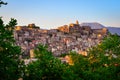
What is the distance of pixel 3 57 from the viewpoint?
25891 mm

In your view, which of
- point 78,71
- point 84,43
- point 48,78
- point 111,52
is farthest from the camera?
point 84,43

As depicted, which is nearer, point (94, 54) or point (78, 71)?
point (78, 71)

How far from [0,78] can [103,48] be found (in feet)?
39.4

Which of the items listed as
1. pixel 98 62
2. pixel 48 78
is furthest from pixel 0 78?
pixel 98 62

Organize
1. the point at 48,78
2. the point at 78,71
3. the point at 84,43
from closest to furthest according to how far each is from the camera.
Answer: the point at 48,78, the point at 78,71, the point at 84,43

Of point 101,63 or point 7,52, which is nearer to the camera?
point 7,52

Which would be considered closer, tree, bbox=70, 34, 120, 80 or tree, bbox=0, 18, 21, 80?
tree, bbox=0, 18, 21, 80

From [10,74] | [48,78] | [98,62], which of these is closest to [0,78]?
[10,74]

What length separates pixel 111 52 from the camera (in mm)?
33969

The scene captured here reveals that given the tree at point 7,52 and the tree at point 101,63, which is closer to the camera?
→ the tree at point 7,52

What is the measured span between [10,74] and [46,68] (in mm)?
3557

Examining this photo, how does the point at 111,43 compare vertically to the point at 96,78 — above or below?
above

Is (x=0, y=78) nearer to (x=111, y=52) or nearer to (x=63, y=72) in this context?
(x=63, y=72)

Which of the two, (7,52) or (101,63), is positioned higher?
(7,52)
